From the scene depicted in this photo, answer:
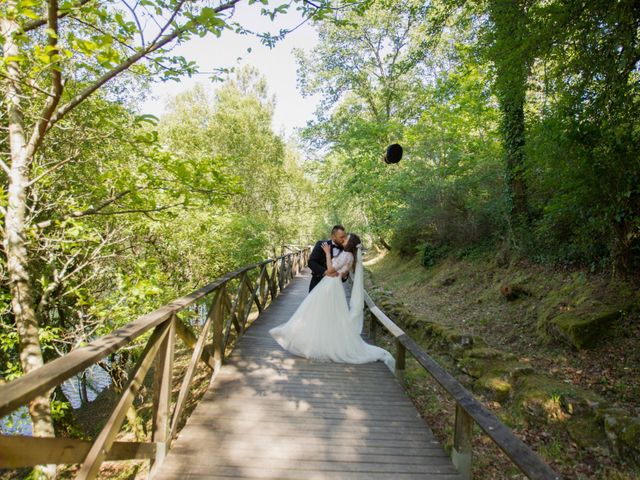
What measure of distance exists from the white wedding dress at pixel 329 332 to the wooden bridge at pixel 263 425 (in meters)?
0.46

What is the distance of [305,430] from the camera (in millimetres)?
3230

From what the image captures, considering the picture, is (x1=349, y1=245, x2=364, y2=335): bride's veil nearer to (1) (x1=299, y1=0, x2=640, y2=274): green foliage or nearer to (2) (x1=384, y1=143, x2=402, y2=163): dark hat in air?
(1) (x1=299, y1=0, x2=640, y2=274): green foliage

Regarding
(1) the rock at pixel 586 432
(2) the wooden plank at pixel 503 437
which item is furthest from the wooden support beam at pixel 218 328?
(1) the rock at pixel 586 432

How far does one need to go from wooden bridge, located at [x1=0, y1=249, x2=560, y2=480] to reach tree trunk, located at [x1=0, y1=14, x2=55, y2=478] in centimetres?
250

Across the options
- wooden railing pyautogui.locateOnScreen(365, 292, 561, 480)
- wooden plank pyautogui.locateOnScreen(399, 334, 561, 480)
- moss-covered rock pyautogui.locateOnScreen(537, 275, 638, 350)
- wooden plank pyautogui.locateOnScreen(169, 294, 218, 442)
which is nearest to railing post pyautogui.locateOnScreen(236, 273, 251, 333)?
wooden plank pyautogui.locateOnScreen(169, 294, 218, 442)

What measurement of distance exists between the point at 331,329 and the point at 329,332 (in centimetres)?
5

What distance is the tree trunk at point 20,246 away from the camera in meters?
4.40

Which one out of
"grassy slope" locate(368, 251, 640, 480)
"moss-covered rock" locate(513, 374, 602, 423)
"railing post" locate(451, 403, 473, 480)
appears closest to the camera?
"railing post" locate(451, 403, 473, 480)

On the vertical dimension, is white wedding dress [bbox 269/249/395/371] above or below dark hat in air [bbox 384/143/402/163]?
below

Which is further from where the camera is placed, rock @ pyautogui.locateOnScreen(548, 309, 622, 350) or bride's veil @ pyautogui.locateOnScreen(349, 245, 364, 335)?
bride's veil @ pyautogui.locateOnScreen(349, 245, 364, 335)

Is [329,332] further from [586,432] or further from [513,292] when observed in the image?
[513,292]

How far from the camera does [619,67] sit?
4.04 metres

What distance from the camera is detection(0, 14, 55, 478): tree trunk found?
440cm

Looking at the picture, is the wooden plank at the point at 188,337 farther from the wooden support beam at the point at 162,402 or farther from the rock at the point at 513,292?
the rock at the point at 513,292
